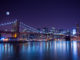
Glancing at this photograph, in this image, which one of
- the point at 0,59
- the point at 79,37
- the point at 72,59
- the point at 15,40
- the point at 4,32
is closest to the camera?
the point at 0,59

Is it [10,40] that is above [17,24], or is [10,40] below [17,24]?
below

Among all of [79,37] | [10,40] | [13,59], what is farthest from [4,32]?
[79,37]

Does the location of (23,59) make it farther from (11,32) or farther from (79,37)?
(79,37)

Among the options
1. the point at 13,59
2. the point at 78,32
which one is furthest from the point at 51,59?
the point at 78,32

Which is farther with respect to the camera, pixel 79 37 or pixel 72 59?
pixel 79 37

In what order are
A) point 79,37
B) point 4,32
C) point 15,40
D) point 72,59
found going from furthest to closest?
point 79,37, point 15,40, point 4,32, point 72,59

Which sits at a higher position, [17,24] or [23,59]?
[17,24]

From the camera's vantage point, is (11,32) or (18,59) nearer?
(18,59)

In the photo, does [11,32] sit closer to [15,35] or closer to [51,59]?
[15,35]

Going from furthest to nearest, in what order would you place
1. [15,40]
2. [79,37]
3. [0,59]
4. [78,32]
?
[78,32], [79,37], [15,40], [0,59]
